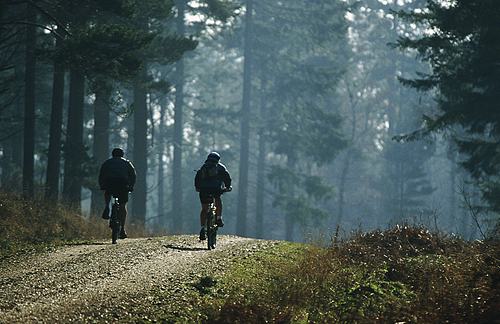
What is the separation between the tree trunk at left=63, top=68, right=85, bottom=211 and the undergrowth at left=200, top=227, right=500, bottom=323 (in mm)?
12320

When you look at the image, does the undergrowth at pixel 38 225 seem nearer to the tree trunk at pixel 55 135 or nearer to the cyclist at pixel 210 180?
the tree trunk at pixel 55 135

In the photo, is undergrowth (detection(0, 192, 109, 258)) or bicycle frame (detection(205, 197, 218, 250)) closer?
bicycle frame (detection(205, 197, 218, 250))

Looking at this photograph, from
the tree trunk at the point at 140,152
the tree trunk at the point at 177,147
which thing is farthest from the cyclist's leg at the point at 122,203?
the tree trunk at the point at 177,147

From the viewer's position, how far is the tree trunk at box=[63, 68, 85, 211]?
2584 cm

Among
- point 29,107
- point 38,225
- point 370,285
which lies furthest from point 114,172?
point 29,107

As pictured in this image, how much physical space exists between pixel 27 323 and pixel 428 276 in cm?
573

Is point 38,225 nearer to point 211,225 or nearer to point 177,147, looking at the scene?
point 211,225

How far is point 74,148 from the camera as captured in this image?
26.3 metres

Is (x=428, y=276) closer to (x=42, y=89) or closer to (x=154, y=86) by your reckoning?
(x=154, y=86)

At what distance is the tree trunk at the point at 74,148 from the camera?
25.8 metres

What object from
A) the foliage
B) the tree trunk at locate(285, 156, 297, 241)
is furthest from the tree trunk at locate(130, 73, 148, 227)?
the tree trunk at locate(285, 156, 297, 241)

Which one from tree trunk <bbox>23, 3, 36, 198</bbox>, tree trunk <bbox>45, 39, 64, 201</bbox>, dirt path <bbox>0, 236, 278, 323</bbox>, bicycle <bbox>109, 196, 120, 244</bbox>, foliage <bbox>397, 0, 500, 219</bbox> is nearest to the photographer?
dirt path <bbox>0, 236, 278, 323</bbox>

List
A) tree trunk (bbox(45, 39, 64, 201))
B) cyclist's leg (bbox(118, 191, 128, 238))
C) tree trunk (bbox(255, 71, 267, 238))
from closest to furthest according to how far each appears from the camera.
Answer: cyclist's leg (bbox(118, 191, 128, 238)), tree trunk (bbox(45, 39, 64, 201)), tree trunk (bbox(255, 71, 267, 238))

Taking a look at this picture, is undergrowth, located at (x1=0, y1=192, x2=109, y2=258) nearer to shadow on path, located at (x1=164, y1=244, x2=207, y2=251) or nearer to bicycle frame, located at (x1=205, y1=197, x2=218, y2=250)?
shadow on path, located at (x1=164, y1=244, x2=207, y2=251)
